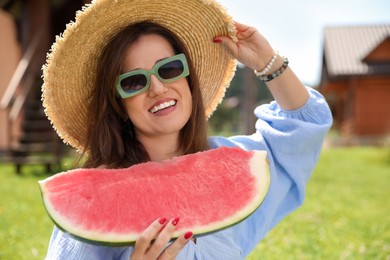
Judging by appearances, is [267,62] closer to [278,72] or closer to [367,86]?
[278,72]

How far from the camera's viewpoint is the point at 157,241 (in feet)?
4.51

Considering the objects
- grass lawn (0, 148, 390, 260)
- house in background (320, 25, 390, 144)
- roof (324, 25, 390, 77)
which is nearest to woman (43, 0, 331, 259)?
grass lawn (0, 148, 390, 260)

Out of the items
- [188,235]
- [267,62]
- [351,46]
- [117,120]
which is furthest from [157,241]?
[351,46]

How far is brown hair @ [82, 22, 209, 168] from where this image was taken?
6.20 ft

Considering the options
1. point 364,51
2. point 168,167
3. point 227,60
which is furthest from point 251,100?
point 364,51

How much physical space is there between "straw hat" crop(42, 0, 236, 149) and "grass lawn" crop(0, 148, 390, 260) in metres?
1.55

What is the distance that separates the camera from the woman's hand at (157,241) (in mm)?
1376

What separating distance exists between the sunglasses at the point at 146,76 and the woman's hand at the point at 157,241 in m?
0.57

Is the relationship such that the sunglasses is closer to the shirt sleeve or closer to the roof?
the shirt sleeve

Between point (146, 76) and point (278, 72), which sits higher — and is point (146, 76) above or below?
above

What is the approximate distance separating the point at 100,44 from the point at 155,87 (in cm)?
39

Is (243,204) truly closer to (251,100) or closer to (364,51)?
(251,100)

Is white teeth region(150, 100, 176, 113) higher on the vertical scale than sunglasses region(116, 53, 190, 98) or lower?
lower

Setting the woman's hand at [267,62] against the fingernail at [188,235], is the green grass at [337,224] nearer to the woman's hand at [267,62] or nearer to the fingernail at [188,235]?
the woman's hand at [267,62]
